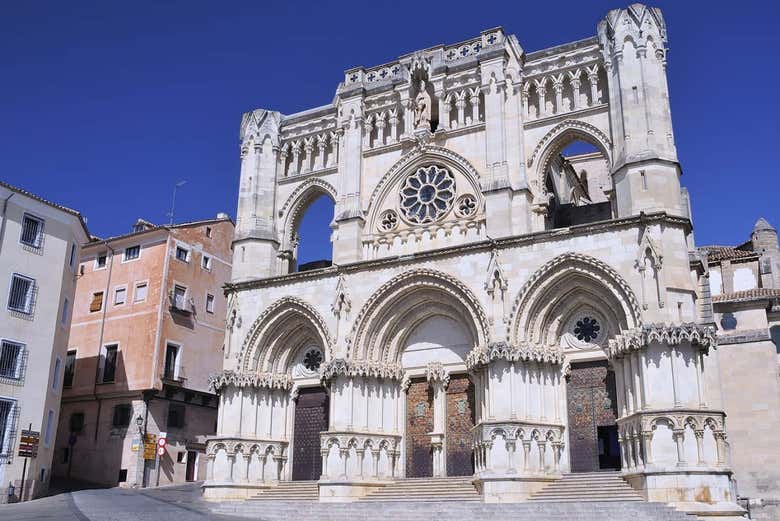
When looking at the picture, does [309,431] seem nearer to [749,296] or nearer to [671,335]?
[671,335]

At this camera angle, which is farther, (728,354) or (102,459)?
(102,459)

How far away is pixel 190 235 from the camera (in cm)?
3853

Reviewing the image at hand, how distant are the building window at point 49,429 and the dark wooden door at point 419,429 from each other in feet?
45.4

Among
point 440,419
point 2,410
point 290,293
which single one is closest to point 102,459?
point 2,410

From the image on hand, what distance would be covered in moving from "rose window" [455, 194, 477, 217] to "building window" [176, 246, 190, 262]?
16793 millimetres

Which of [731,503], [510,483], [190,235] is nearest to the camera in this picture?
[731,503]

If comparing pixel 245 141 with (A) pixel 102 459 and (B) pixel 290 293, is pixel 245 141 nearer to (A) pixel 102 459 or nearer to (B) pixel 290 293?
(B) pixel 290 293

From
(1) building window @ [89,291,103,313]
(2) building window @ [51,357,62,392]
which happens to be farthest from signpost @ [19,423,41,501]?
(1) building window @ [89,291,103,313]

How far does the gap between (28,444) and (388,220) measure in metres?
14.8

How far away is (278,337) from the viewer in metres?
28.2

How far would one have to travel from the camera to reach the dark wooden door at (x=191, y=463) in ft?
117

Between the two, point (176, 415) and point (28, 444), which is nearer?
point (28, 444)

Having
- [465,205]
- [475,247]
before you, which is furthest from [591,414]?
[465,205]

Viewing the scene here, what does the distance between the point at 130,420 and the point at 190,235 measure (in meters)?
9.34
